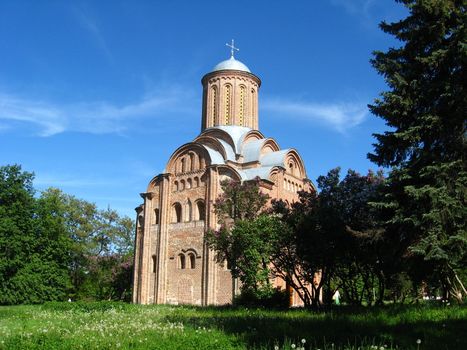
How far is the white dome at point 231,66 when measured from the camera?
116 ft

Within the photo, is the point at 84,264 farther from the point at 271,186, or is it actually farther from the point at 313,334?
the point at 313,334

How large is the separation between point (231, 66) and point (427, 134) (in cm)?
2380

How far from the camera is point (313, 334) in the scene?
29.0ft

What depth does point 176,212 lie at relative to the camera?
32.3 metres

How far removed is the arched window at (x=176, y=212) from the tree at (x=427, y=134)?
1932 cm

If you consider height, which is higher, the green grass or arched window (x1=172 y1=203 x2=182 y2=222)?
arched window (x1=172 y1=203 x2=182 y2=222)

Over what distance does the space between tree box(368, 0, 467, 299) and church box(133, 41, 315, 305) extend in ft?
48.4

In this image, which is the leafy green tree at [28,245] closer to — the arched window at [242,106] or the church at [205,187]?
the church at [205,187]

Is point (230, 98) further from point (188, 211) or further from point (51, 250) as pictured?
point (51, 250)

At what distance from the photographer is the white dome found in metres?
35.4

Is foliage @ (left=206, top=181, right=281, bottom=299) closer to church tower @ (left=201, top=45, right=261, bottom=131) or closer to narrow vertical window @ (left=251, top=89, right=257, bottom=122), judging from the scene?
church tower @ (left=201, top=45, right=261, bottom=131)

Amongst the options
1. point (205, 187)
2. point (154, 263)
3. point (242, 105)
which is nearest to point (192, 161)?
point (205, 187)

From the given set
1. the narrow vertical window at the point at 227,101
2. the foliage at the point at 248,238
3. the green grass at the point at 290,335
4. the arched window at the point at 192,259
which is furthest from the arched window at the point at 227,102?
the green grass at the point at 290,335

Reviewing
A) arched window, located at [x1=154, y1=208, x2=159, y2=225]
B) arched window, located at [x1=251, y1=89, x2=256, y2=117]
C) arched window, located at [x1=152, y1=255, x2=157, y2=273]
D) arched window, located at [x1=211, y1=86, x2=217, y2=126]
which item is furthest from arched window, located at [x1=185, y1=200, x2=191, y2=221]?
arched window, located at [x1=251, y1=89, x2=256, y2=117]
